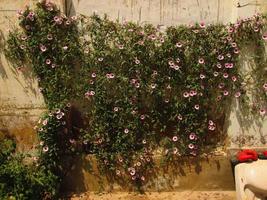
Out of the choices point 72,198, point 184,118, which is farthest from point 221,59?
point 72,198

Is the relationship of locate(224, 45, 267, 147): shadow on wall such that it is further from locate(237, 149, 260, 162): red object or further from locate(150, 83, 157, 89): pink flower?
locate(150, 83, 157, 89): pink flower

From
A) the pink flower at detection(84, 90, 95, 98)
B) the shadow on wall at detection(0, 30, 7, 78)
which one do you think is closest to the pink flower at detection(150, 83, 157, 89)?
the pink flower at detection(84, 90, 95, 98)

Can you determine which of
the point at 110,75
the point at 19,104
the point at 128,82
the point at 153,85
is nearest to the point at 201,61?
the point at 153,85

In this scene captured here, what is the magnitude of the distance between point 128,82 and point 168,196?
4.53 ft

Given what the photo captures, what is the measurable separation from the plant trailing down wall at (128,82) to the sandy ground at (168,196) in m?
0.21

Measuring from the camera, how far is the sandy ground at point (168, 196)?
5508 mm

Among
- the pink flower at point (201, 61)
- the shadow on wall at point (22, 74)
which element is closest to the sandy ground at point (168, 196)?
the shadow on wall at point (22, 74)

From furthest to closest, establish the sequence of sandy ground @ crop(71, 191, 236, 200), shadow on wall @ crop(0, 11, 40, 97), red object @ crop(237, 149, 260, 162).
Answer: sandy ground @ crop(71, 191, 236, 200) < shadow on wall @ crop(0, 11, 40, 97) < red object @ crop(237, 149, 260, 162)

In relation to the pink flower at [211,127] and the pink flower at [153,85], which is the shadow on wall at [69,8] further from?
the pink flower at [211,127]

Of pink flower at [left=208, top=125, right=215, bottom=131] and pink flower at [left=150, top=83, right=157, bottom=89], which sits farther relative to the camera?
pink flower at [left=208, top=125, right=215, bottom=131]

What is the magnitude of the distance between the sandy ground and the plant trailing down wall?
0.67 feet

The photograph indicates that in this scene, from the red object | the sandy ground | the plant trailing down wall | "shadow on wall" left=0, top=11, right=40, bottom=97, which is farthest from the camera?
the sandy ground

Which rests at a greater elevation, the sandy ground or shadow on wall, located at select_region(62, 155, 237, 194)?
shadow on wall, located at select_region(62, 155, 237, 194)

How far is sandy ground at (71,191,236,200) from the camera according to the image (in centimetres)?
551
